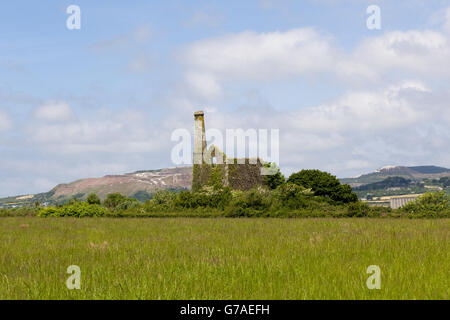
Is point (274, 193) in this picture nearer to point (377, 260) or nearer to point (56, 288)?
point (377, 260)

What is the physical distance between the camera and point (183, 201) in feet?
94.4

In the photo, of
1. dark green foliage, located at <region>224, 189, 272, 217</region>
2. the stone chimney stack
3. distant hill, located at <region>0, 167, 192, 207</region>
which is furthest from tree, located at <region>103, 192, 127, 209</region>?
distant hill, located at <region>0, 167, 192, 207</region>

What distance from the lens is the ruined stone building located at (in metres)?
33.0

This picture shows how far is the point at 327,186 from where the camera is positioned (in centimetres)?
3108

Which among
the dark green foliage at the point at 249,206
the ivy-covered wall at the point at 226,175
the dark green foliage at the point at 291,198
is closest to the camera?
the dark green foliage at the point at 249,206

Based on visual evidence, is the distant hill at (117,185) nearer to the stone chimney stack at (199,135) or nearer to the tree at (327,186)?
the stone chimney stack at (199,135)

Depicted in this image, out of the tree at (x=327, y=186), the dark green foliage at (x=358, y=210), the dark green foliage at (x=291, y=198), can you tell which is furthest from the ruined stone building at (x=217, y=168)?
the dark green foliage at (x=358, y=210)

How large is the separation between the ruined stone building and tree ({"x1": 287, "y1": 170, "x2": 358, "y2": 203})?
418 cm

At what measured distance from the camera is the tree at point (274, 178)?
121ft

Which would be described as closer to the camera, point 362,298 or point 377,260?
point 362,298

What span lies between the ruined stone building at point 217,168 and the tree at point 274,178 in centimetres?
146
